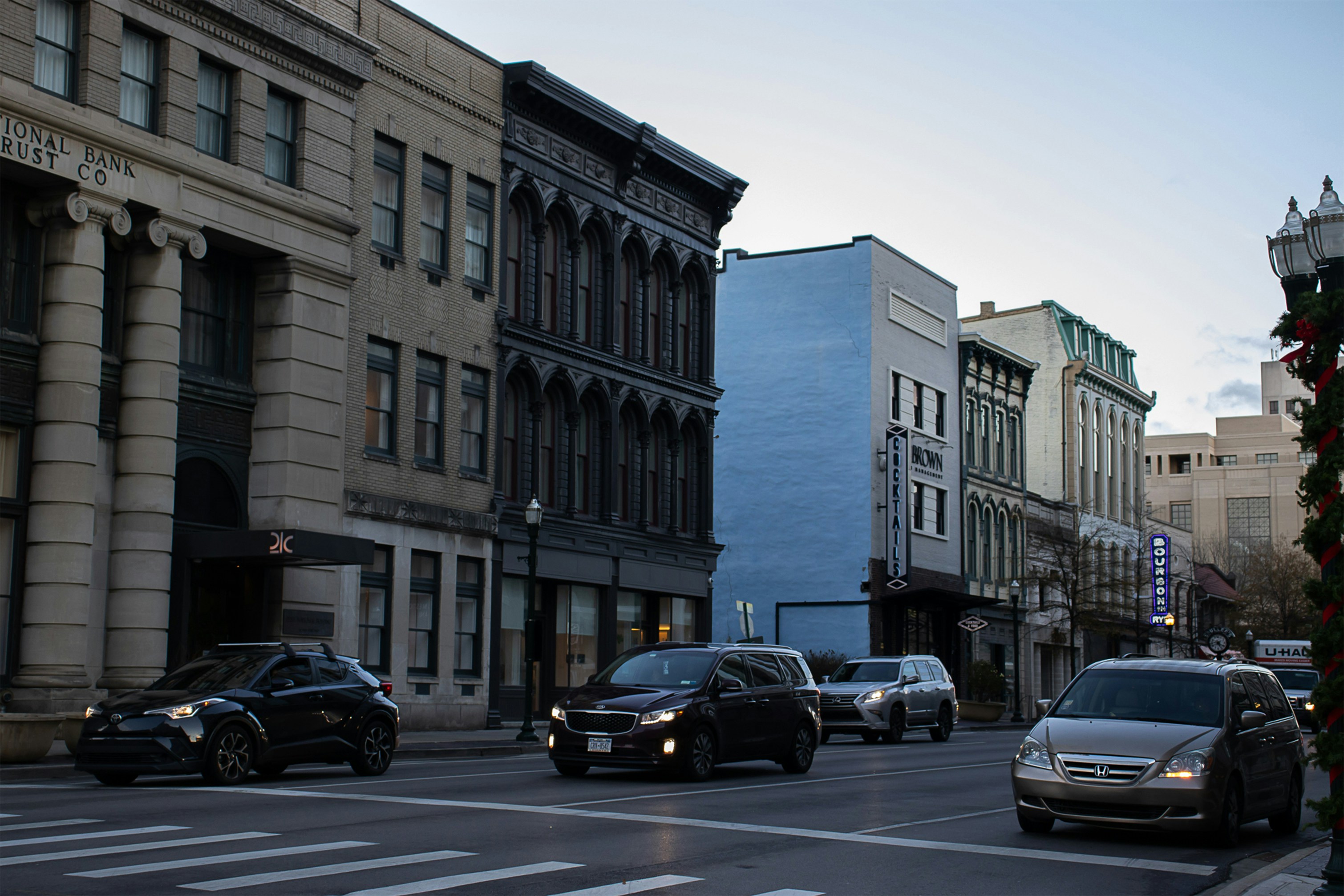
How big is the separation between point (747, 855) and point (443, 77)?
2450 cm

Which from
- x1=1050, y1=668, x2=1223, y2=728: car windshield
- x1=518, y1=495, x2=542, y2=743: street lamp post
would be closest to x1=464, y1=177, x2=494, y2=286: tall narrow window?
x1=518, y1=495, x2=542, y2=743: street lamp post

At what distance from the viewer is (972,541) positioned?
56344 millimetres

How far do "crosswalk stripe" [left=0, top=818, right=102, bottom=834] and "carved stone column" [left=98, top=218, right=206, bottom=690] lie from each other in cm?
1133

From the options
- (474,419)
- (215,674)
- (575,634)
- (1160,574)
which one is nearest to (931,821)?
(215,674)

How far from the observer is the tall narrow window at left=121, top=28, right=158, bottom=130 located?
2528 centimetres

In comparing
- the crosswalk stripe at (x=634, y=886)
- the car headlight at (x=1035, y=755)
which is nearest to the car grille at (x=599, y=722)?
the car headlight at (x=1035, y=755)

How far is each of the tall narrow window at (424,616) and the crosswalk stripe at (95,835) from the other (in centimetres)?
1857

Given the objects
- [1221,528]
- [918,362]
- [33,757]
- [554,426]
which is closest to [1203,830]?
[33,757]

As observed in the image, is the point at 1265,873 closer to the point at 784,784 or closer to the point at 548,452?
the point at 784,784

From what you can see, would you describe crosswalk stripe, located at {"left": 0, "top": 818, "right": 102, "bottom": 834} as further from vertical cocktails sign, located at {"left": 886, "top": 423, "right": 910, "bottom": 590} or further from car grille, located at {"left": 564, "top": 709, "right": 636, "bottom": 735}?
vertical cocktails sign, located at {"left": 886, "top": 423, "right": 910, "bottom": 590}

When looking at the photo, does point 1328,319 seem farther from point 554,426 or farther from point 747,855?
point 554,426

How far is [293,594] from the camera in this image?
2762 cm

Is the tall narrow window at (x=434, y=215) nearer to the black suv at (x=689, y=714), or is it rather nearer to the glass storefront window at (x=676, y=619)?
the glass storefront window at (x=676, y=619)

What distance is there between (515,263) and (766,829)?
76.4 ft
